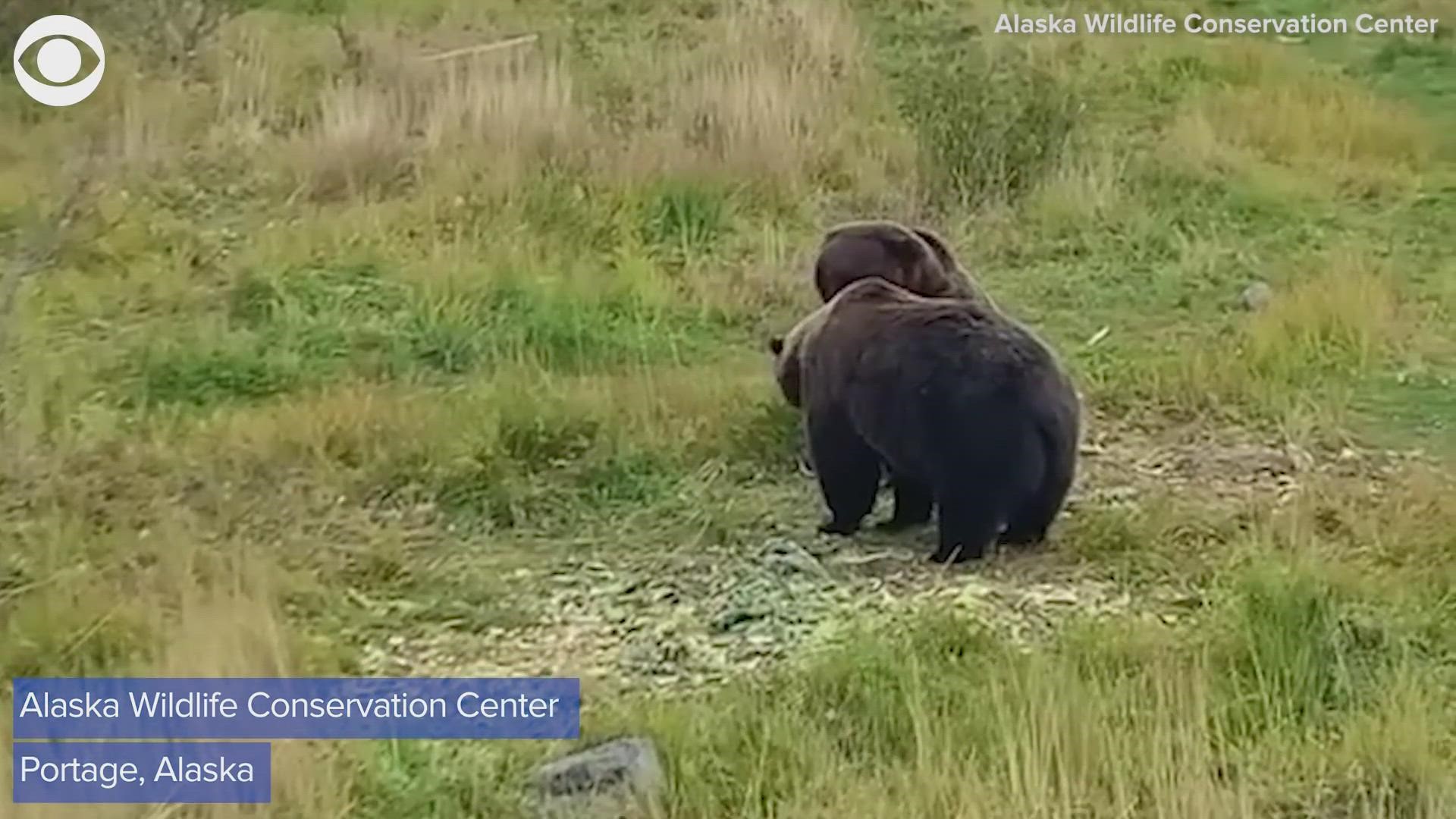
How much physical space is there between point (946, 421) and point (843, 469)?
633 mm

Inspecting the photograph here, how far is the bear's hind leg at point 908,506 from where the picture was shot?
6809mm

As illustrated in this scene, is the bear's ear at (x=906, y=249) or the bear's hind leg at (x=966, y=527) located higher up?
the bear's ear at (x=906, y=249)

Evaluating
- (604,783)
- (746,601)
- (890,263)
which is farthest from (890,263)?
(604,783)

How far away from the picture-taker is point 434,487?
7.31 metres

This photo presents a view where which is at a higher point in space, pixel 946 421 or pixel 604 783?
pixel 946 421

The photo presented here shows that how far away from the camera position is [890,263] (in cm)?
781

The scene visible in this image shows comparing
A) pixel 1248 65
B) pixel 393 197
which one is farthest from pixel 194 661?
pixel 1248 65

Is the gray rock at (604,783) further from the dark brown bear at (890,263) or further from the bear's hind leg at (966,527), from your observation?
the dark brown bear at (890,263)

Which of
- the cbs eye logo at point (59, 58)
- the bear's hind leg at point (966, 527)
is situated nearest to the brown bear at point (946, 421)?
the bear's hind leg at point (966, 527)

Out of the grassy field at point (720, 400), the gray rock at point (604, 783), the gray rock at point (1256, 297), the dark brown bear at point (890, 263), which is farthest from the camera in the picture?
the gray rock at point (1256, 297)

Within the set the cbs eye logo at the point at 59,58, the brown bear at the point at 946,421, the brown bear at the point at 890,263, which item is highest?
the cbs eye logo at the point at 59,58

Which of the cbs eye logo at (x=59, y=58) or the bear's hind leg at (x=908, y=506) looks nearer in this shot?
the bear's hind leg at (x=908, y=506)

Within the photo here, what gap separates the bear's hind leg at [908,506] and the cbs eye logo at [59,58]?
3.54 meters

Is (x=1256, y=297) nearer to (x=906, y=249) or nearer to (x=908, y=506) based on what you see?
(x=906, y=249)
